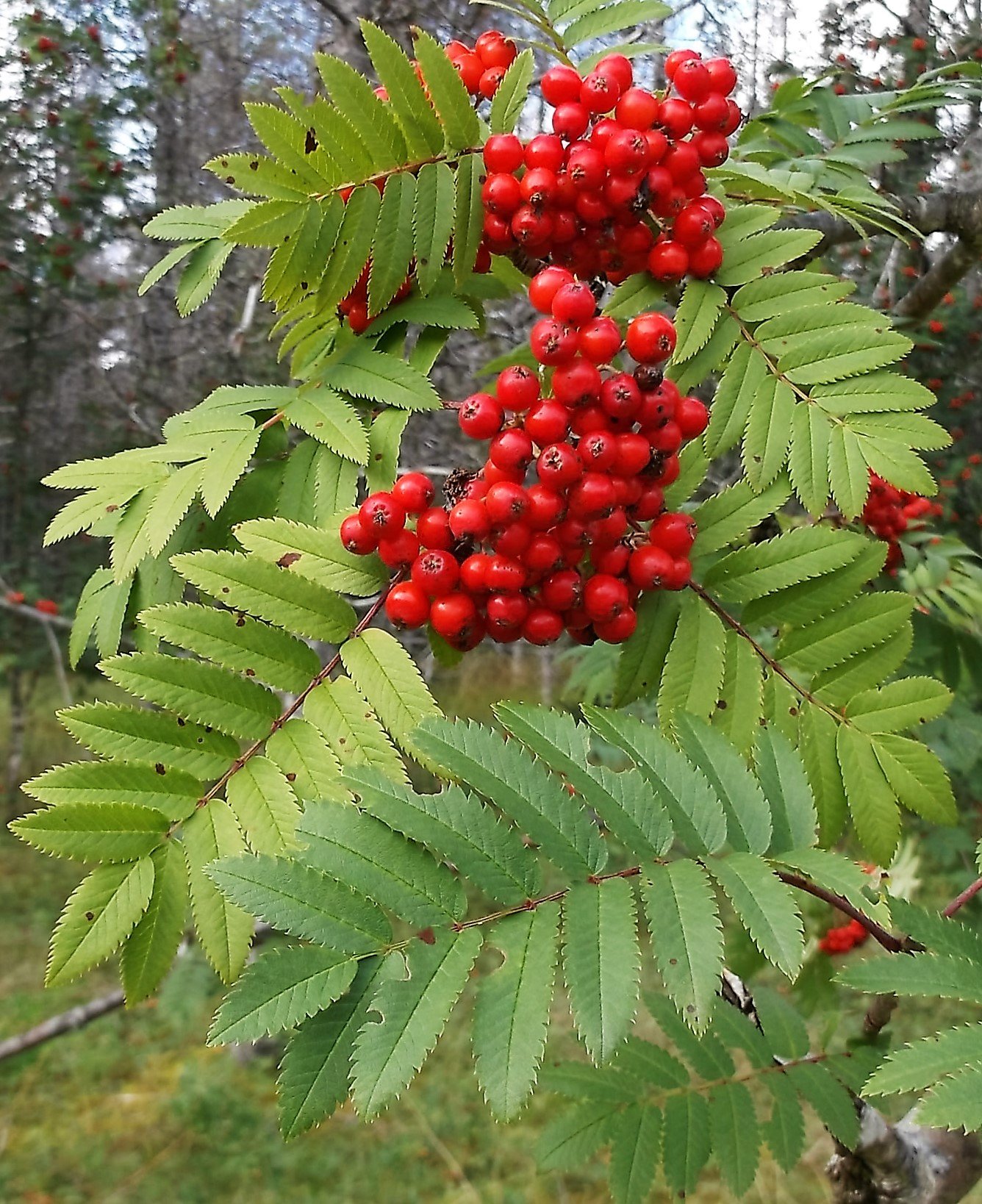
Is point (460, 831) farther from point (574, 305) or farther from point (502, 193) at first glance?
point (502, 193)

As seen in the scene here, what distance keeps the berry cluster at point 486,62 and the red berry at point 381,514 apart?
657 mm

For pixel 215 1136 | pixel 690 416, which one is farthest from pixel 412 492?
pixel 215 1136

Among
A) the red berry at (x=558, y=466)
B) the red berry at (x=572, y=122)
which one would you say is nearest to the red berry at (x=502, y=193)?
the red berry at (x=572, y=122)

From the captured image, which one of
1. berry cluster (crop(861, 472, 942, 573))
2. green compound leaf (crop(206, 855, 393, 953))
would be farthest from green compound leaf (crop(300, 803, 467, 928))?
berry cluster (crop(861, 472, 942, 573))

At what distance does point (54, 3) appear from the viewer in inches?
230

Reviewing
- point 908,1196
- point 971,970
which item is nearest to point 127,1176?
point 908,1196

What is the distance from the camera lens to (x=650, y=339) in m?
1.04

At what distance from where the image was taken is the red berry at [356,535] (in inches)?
40.2

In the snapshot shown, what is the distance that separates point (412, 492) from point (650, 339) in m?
0.35

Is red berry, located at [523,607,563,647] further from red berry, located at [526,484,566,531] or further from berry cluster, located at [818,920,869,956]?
berry cluster, located at [818,920,869,956]

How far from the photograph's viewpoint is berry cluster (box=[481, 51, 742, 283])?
1.07 m

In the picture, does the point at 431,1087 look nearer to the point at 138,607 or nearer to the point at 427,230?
the point at 138,607

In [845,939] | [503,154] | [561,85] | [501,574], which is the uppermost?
[561,85]

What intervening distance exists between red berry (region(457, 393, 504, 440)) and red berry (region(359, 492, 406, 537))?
0.13m
